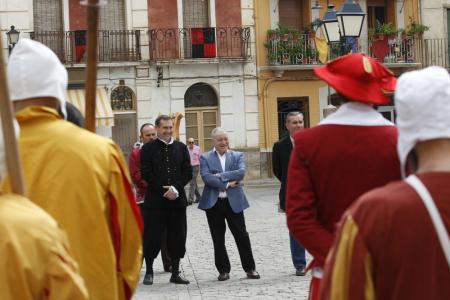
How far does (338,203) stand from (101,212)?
3.89 ft

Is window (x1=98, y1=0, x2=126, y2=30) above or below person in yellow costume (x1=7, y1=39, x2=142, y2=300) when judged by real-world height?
above

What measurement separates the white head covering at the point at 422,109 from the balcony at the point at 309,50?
31727 mm

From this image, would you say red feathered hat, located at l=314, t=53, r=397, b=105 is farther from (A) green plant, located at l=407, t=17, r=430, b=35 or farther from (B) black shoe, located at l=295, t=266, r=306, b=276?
(A) green plant, located at l=407, t=17, r=430, b=35

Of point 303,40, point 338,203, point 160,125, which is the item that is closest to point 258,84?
point 303,40

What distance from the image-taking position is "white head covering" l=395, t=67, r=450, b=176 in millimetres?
3232

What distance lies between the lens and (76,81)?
111ft

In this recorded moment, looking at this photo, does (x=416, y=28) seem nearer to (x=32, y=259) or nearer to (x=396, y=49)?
(x=396, y=49)

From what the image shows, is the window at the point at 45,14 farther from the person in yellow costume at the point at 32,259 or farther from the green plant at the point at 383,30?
the person in yellow costume at the point at 32,259

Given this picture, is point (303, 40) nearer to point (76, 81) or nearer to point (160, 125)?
point (76, 81)

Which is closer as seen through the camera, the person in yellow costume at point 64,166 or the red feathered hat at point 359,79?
the person in yellow costume at point 64,166

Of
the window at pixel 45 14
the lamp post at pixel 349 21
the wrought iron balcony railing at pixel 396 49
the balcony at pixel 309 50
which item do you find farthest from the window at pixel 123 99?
the lamp post at pixel 349 21

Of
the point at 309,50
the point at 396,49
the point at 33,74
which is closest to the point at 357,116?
the point at 33,74

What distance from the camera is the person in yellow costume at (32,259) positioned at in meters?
3.22

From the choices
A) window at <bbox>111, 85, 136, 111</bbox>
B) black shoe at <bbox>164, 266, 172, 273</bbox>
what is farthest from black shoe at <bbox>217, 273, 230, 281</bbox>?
window at <bbox>111, 85, 136, 111</bbox>
